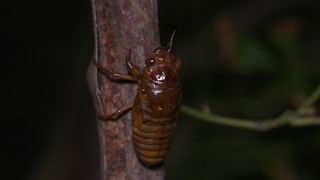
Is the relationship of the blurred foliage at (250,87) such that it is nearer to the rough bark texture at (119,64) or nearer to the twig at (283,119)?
the twig at (283,119)

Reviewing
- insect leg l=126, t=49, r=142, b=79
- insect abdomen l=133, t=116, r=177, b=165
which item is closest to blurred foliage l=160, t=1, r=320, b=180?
insect abdomen l=133, t=116, r=177, b=165

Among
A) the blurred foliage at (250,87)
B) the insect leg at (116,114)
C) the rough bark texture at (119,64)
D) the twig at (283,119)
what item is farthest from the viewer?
the blurred foliage at (250,87)

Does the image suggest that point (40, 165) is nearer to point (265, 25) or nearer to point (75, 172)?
point (75, 172)

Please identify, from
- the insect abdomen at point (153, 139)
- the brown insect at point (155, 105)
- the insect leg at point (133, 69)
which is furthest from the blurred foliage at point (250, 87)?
the insect leg at point (133, 69)

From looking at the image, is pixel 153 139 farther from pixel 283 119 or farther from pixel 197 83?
pixel 197 83

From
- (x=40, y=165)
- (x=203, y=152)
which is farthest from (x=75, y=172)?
(x=203, y=152)

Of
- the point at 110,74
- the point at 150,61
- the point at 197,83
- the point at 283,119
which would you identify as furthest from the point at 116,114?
the point at 197,83
